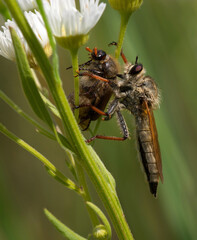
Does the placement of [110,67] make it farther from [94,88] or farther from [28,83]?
[28,83]

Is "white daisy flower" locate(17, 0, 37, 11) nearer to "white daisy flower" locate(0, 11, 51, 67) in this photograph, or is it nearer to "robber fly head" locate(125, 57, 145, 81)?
"white daisy flower" locate(0, 11, 51, 67)

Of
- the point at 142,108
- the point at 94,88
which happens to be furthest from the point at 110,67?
the point at 142,108

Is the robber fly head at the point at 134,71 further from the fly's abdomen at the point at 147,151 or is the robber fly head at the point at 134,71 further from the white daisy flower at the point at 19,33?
the white daisy flower at the point at 19,33

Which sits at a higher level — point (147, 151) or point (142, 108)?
point (142, 108)

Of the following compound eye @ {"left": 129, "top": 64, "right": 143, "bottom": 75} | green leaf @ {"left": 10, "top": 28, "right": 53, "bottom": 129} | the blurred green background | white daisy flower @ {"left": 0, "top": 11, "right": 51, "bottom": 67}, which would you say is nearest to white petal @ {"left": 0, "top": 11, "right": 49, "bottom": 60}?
white daisy flower @ {"left": 0, "top": 11, "right": 51, "bottom": 67}

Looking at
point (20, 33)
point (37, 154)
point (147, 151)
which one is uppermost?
point (20, 33)

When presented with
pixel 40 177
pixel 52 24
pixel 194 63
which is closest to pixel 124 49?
pixel 194 63

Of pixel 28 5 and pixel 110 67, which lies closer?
pixel 28 5

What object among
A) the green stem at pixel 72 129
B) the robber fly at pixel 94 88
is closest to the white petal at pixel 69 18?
the green stem at pixel 72 129
